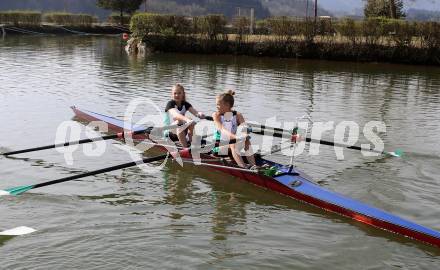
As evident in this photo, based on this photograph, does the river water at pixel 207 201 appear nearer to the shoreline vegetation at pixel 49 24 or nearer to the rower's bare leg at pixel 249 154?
the rower's bare leg at pixel 249 154

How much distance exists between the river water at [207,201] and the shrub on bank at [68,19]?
4352 cm

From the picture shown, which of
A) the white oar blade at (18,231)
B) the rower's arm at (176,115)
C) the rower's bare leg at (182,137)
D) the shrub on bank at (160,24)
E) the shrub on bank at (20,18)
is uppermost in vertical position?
the shrub on bank at (20,18)

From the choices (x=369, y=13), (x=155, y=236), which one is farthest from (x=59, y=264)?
(x=369, y=13)

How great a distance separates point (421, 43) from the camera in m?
33.5

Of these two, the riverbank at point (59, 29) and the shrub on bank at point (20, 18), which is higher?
the shrub on bank at point (20, 18)

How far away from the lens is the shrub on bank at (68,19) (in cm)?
6109

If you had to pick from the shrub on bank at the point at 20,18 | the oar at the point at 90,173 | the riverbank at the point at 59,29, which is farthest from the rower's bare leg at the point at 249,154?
the shrub on bank at the point at 20,18

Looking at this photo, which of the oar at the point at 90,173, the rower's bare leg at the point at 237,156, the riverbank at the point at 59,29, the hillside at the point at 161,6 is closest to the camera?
the oar at the point at 90,173

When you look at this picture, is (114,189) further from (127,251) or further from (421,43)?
(421,43)

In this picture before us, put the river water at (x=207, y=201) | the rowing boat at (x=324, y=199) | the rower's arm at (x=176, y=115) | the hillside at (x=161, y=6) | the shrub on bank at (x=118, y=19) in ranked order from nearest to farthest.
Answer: the river water at (x=207, y=201) < the rowing boat at (x=324, y=199) < the rower's arm at (x=176, y=115) < the shrub on bank at (x=118, y=19) < the hillside at (x=161, y=6)

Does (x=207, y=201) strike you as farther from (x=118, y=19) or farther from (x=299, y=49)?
(x=118, y=19)

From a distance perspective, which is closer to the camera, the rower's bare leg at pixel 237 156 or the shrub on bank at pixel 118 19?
the rower's bare leg at pixel 237 156

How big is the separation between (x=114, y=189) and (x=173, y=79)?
48.7 ft

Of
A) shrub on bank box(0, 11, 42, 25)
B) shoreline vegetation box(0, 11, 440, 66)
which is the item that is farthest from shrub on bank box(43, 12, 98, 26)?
shoreline vegetation box(0, 11, 440, 66)
